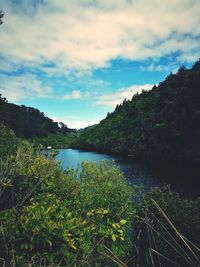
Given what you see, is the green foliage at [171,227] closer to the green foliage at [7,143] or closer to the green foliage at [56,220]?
the green foliage at [56,220]

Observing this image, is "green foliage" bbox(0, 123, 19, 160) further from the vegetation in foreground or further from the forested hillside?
the forested hillside

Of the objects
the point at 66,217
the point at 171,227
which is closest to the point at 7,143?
the point at 66,217

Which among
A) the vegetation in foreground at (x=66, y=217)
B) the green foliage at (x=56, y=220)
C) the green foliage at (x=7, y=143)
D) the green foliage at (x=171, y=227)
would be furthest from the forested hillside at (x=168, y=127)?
the green foliage at (x=7, y=143)

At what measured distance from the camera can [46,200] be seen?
1137cm

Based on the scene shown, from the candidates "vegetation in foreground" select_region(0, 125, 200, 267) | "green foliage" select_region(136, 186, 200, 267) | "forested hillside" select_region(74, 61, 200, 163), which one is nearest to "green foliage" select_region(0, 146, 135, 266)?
"vegetation in foreground" select_region(0, 125, 200, 267)

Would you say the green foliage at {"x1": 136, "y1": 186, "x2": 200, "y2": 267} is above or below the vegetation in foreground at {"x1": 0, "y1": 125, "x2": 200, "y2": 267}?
below

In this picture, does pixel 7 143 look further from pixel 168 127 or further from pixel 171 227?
pixel 168 127

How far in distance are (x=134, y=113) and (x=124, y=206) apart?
13374cm

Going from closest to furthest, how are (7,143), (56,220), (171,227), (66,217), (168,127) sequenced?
(56,220)
(66,217)
(171,227)
(7,143)
(168,127)

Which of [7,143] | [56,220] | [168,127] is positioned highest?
[168,127]

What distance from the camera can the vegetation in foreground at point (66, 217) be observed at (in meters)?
8.14

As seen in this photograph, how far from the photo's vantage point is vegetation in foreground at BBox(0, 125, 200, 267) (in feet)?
26.7

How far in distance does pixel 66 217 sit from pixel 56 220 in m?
0.39

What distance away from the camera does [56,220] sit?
9.41 m
